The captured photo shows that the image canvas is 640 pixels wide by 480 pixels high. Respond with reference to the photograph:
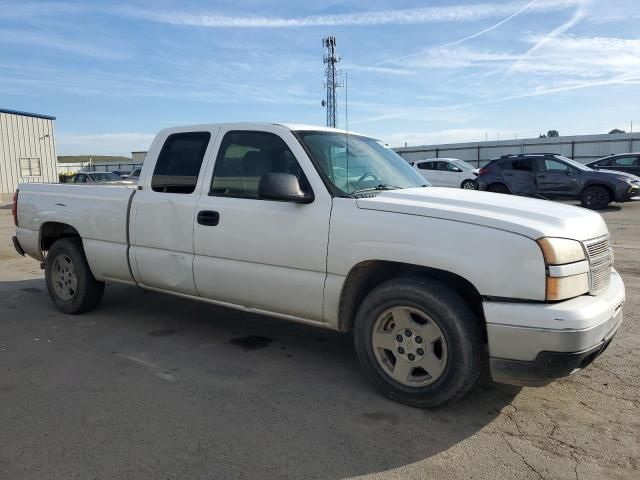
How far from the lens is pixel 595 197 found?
1614 cm

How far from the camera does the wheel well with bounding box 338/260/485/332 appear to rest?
11.3ft

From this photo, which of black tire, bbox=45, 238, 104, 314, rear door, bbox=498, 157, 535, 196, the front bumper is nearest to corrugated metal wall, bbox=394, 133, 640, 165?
rear door, bbox=498, 157, 535, 196

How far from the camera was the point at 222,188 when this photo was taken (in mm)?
4402

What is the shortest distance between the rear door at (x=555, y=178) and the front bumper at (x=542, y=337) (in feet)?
47.8

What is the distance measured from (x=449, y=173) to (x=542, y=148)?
15612mm

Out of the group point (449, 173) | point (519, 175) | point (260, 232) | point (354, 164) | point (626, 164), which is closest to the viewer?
point (260, 232)

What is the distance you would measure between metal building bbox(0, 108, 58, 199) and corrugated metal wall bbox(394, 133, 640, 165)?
22358 millimetres

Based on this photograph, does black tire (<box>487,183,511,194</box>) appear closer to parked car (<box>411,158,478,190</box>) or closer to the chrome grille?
parked car (<box>411,158,478,190</box>)

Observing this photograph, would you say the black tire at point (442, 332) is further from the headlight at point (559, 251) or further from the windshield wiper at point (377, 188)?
the windshield wiper at point (377, 188)

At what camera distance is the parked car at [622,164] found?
62.2ft

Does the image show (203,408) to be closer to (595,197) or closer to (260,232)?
(260,232)

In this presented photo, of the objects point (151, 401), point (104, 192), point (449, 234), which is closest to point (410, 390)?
point (449, 234)

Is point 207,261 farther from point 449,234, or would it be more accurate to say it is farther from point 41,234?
point 41,234

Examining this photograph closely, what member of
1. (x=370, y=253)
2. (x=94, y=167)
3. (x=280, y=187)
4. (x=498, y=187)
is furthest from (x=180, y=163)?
(x=94, y=167)
